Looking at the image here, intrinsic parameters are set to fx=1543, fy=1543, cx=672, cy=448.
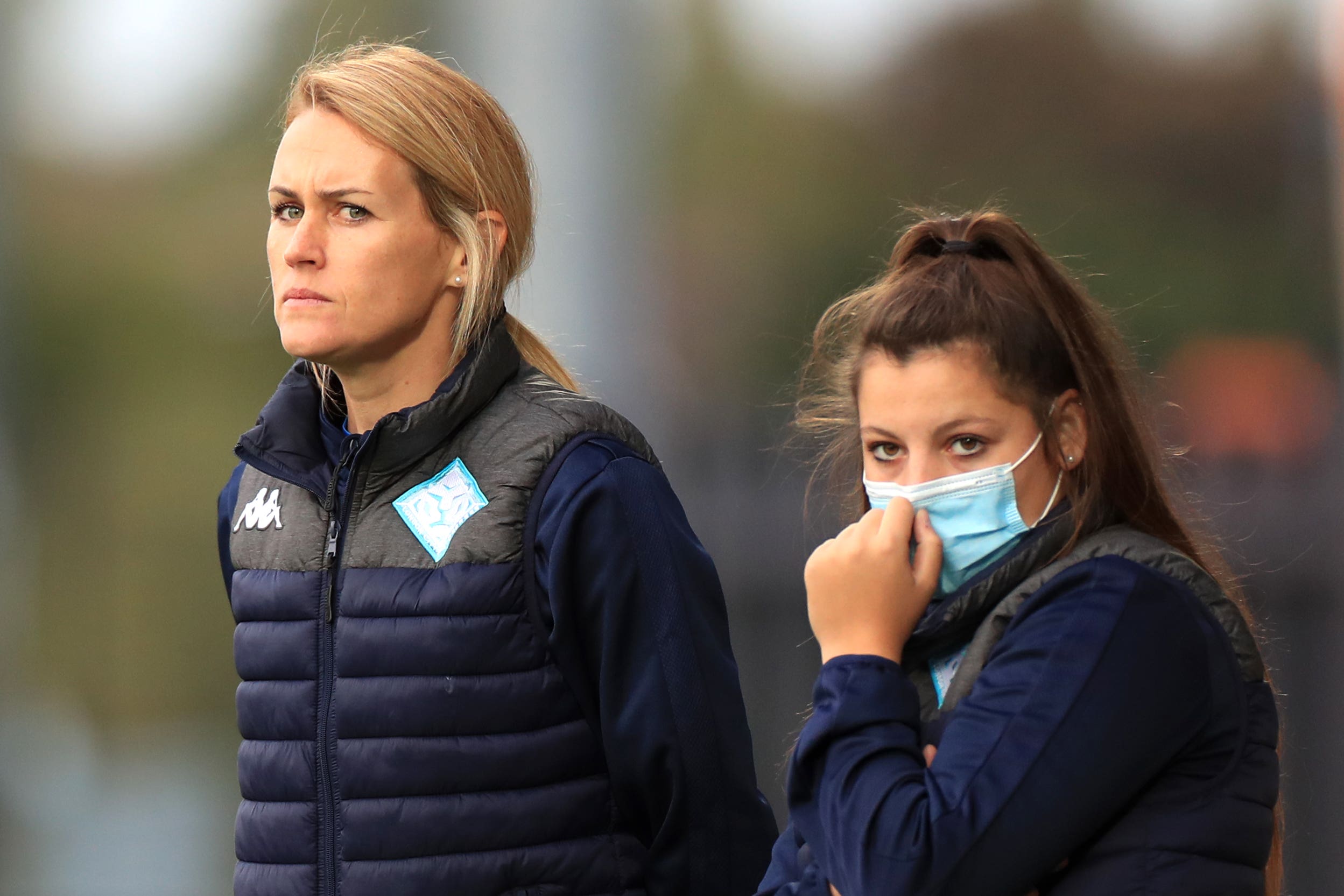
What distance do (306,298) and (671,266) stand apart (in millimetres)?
2413

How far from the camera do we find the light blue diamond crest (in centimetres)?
204

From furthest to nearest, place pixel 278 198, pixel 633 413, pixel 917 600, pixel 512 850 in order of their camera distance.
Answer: pixel 633 413
pixel 278 198
pixel 512 850
pixel 917 600

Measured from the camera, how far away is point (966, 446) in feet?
5.54

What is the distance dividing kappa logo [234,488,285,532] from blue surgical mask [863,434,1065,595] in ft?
3.08

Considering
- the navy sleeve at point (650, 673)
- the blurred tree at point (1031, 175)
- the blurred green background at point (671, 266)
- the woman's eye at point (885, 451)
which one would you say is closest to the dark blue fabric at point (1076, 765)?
the woman's eye at point (885, 451)

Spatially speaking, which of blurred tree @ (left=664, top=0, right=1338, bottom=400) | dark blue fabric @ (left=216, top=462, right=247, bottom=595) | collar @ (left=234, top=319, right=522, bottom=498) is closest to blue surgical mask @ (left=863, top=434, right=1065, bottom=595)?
collar @ (left=234, top=319, right=522, bottom=498)

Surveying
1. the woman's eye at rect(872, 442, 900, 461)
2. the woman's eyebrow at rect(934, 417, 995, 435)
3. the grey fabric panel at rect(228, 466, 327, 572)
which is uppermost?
the woman's eyebrow at rect(934, 417, 995, 435)

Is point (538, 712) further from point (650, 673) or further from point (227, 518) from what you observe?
point (227, 518)

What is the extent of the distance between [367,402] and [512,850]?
70cm

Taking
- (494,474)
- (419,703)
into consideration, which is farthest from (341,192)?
(419,703)

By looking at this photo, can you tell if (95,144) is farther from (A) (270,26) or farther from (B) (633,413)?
(B) (633,413)

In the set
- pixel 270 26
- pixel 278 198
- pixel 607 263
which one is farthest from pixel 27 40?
pixel 278 198

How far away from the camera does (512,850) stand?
6.39 ft

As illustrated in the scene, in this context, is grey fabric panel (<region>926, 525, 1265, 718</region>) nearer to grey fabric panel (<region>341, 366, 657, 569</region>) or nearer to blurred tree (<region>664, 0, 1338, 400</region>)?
grey fabric panel (<region>341, 366, 657, 569</region>)
